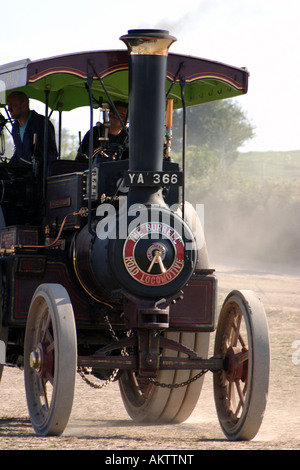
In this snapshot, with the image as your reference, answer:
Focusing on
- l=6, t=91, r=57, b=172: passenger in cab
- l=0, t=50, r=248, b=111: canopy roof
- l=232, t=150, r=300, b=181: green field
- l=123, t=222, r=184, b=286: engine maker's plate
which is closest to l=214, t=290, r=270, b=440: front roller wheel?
l=123, t=222, r=184, b=286: engine maker's plate

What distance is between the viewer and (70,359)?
586cm

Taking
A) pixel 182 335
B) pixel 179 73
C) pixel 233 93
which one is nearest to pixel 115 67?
pixel 179 73

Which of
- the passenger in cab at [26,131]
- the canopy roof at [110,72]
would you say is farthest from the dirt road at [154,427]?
the canopy roof at [110,72]

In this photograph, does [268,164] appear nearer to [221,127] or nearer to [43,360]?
[221,127]

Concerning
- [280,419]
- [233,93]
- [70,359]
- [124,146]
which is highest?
[233,93]

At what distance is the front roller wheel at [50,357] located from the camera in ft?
19.2

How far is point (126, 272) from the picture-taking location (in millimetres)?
5980

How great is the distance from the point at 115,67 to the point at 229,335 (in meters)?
2.10

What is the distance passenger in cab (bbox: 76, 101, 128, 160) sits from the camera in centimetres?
686

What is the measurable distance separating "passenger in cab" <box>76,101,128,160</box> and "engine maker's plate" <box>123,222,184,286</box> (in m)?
0.93

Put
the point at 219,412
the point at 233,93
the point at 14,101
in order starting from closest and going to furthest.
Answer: the point at 219,412
the point at 233,93
the point at 14,101

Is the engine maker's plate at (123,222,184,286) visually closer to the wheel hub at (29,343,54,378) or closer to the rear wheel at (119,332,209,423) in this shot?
the wheel hub at (29,343,54,378)
